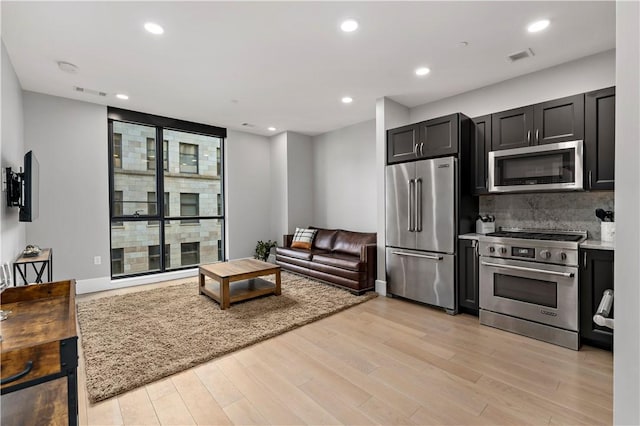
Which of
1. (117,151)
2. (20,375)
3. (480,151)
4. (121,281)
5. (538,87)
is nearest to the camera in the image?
(20,375)

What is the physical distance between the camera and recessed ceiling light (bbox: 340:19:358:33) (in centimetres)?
245

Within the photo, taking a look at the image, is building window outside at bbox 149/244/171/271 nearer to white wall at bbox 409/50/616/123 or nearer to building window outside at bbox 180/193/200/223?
building window outside at bbox 180/193/200/223

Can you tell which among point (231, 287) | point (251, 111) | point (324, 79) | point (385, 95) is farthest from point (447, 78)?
point (231, 287)

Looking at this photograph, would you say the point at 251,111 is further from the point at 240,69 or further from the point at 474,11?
the point at 474,11

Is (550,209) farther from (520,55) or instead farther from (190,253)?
(190,253)

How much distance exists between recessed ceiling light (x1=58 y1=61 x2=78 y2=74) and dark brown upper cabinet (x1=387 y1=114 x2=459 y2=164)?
3667 mm

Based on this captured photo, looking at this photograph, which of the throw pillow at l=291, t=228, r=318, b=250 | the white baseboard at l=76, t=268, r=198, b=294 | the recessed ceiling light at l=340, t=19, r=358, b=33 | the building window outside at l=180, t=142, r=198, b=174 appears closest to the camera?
the recessed ceiling light at l=340, t=19, r=358, b=33

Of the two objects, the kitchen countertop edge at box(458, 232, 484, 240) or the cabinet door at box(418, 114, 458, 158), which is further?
the cabinet door at box(418, 114, 458, 158)

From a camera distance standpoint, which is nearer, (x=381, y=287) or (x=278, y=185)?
(x=381, y=287)

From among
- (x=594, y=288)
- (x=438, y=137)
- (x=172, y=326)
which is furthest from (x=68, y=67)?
(x=594, y=288)

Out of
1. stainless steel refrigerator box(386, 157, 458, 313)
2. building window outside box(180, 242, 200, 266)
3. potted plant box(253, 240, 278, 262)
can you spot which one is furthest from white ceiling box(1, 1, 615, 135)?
potted plant box(253, 240, 278, 262)

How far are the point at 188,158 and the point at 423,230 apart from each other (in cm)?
423

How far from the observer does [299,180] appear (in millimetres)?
6258

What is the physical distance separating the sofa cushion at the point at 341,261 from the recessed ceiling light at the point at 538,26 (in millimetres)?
3031
